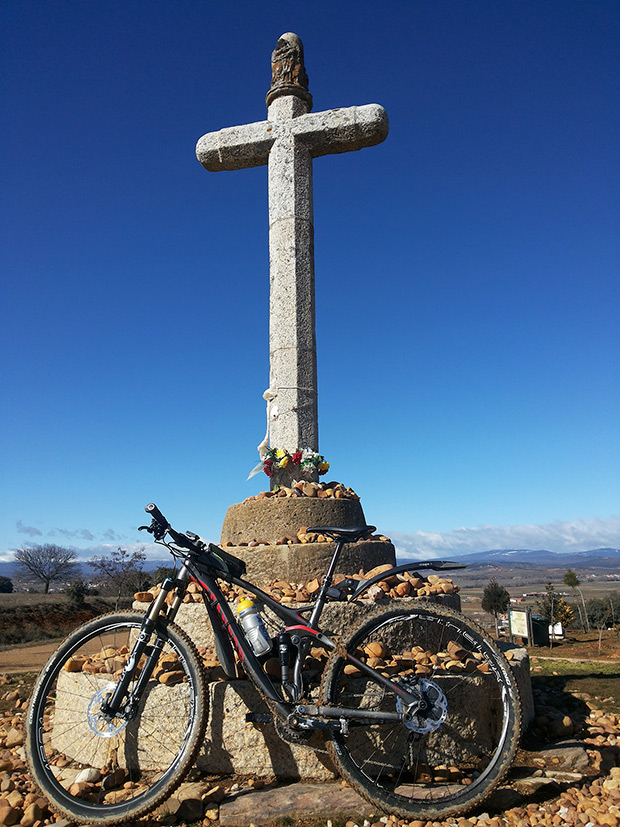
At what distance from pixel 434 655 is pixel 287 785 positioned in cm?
141

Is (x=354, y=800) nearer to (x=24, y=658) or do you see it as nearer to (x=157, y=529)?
(x=157, y=529)

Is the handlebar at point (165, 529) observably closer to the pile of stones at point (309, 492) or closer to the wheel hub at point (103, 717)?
the wheel hub at point (103, 717)

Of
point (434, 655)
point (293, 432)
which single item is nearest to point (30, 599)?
point (293, 432)

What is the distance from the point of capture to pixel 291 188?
707cm

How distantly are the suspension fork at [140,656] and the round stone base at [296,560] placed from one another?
1.61 m

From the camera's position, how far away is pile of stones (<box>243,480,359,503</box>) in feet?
19.5

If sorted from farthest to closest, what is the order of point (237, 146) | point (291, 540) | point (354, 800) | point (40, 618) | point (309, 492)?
point (40, 618) < point (237, 146) < point (309, 492) < point (291, 540) < point (354, 800)

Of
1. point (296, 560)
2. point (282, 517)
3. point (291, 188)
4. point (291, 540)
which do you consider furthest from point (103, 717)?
point (291, 188)

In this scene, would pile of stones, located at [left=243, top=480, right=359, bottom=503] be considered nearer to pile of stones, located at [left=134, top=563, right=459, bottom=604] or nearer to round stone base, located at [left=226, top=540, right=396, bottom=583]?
round stone base, located at [left=226, top=540, right=396, bottom=583]

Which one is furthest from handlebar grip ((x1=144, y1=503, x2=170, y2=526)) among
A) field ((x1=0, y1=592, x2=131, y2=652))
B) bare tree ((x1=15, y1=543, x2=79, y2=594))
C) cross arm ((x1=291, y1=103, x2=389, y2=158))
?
bare tree ((x1=15, y1=543, x2=79, y2=594))

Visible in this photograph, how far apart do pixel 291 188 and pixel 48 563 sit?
4381 centimetres

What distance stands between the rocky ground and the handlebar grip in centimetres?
155

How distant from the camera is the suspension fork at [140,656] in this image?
3.35m

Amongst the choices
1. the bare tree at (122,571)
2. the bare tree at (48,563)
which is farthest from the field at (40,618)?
the bare tree at (48,563)
